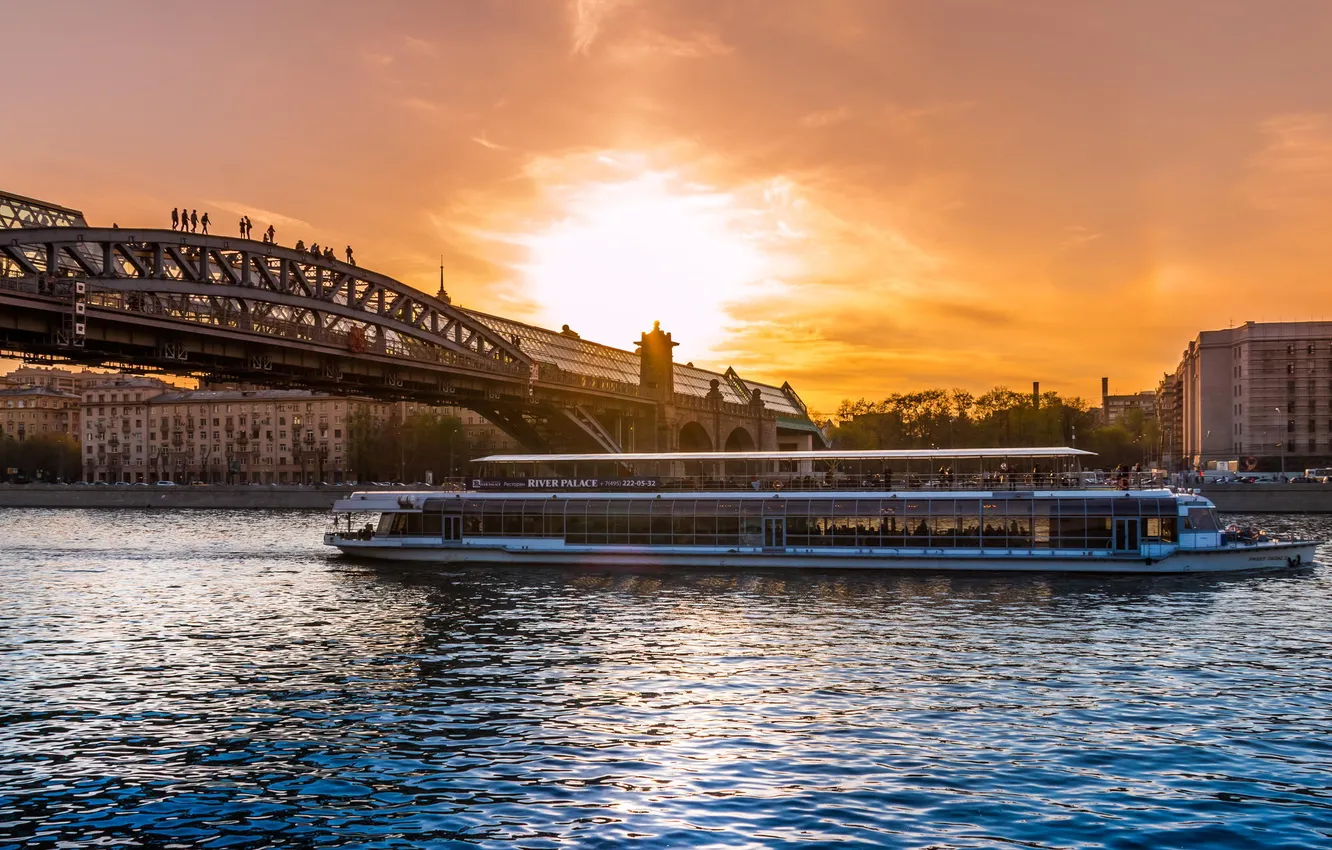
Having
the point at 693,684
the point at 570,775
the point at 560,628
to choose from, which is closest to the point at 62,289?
the point at 560,628

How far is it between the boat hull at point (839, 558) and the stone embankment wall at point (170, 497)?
85.7 meters

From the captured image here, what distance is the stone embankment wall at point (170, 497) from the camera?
149 metres

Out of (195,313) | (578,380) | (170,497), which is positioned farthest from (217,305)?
(170,497)

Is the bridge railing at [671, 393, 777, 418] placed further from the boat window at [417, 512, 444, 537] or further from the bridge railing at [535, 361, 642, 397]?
the boat window at [417, 512, 444, 537]

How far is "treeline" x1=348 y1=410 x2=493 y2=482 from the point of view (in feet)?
627

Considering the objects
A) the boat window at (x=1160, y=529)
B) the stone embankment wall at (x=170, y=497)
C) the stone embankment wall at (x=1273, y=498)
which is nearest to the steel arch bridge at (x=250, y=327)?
the stone embankment wall at (x=170, y=497)

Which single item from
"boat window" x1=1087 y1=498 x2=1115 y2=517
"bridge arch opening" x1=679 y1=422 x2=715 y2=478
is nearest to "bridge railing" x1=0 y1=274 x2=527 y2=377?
"boat window" x1=1087 y1=498 x2=1115 y2=517

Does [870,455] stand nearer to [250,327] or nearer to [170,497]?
[250,327]

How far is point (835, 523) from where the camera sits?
195 feet

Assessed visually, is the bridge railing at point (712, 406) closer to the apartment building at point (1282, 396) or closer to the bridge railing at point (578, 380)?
the bridge railing at point (578, 380)

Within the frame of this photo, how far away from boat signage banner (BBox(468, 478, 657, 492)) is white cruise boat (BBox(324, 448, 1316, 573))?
88 millimetres

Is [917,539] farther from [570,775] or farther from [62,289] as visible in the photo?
[62,289]

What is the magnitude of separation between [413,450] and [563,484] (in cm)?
13357

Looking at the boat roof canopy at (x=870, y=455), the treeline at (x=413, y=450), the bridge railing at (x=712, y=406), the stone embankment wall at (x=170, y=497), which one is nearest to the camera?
the boat roof canopy at (x=870, y=455)
